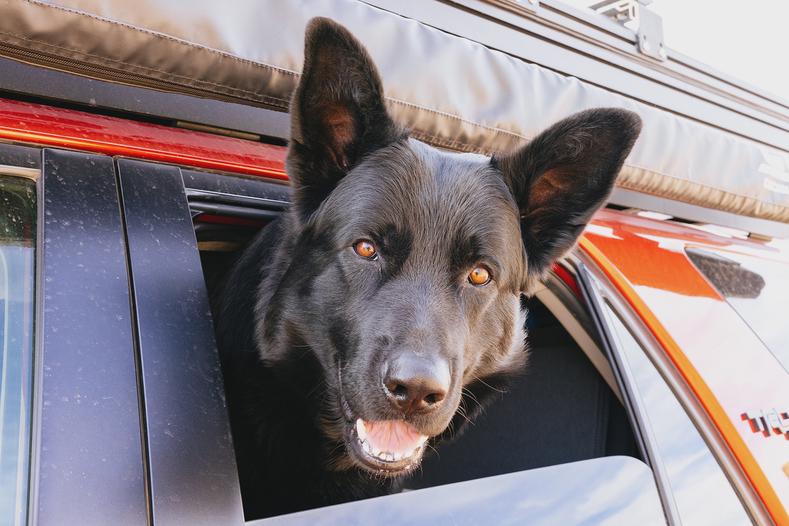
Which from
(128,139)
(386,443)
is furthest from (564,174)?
(128,139)

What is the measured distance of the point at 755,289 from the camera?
2537mm

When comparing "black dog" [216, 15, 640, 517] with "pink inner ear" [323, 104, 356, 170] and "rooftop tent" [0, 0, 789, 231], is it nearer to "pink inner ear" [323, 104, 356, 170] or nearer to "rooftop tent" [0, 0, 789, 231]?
"pink inner ear" [323, 104, 356, 170]

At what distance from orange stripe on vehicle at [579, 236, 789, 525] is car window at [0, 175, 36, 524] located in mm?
1581

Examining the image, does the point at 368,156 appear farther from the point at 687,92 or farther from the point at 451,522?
the point at 687,92

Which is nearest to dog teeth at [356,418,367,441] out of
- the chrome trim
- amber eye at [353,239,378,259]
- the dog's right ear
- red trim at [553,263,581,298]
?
amber eye at [353,239,378,259]

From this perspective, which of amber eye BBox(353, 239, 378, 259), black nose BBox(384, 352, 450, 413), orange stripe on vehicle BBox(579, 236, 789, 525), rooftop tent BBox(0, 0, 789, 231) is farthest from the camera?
amber eye BBox(353, 239, 378, 259)

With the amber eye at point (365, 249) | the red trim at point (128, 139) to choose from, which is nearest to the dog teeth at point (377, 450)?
the amber eye at point (365, 249)

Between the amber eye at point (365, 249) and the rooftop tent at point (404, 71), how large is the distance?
0.35 metres

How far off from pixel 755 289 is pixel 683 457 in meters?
1.02

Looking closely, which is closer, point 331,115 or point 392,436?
point 392,436

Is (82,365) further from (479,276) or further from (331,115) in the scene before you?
(479,276)

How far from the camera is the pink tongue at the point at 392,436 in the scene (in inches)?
69.7

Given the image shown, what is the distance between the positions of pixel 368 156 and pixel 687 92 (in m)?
1.72

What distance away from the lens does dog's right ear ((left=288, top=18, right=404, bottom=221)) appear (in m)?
1.66
